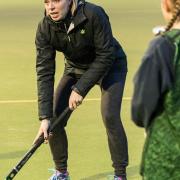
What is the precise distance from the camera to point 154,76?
7.91ft

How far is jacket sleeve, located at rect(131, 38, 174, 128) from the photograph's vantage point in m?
2.41

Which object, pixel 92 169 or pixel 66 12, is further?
pixel 92 169

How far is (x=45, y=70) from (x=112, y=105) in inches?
20.2

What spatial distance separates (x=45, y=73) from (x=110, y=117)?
1.75 feet

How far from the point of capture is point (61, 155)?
4.49 m

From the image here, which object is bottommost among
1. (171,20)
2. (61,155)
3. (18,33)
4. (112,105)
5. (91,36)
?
(18,33)

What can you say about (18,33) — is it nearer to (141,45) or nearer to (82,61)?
(141,45)

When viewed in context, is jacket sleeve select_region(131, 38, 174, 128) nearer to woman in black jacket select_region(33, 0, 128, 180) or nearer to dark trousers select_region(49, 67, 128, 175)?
woman in black jacket select_region(33, 0, 128, 180)

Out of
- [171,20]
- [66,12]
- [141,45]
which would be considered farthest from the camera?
[141,45]

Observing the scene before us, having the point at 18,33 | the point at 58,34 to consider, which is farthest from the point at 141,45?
the point at 58,34

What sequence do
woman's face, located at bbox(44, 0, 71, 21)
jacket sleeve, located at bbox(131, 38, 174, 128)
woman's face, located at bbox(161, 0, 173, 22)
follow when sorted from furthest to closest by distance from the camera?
woman's face, located at bbox(44, 0, 71, 21) < woman's face, located at bbox(161, 0, 173, 22) < jacket sleeve, located at bbox(131, 38, 174, 128)

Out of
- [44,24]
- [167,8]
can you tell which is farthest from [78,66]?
[167,8]

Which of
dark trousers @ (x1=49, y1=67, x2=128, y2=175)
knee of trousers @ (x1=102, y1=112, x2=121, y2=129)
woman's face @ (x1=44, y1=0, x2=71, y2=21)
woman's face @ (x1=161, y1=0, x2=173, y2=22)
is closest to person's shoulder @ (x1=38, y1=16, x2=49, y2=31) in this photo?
woman's face @ (x1=44, y1=0, x2=71, y2=21)

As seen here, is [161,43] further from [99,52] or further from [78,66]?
[78,66]
